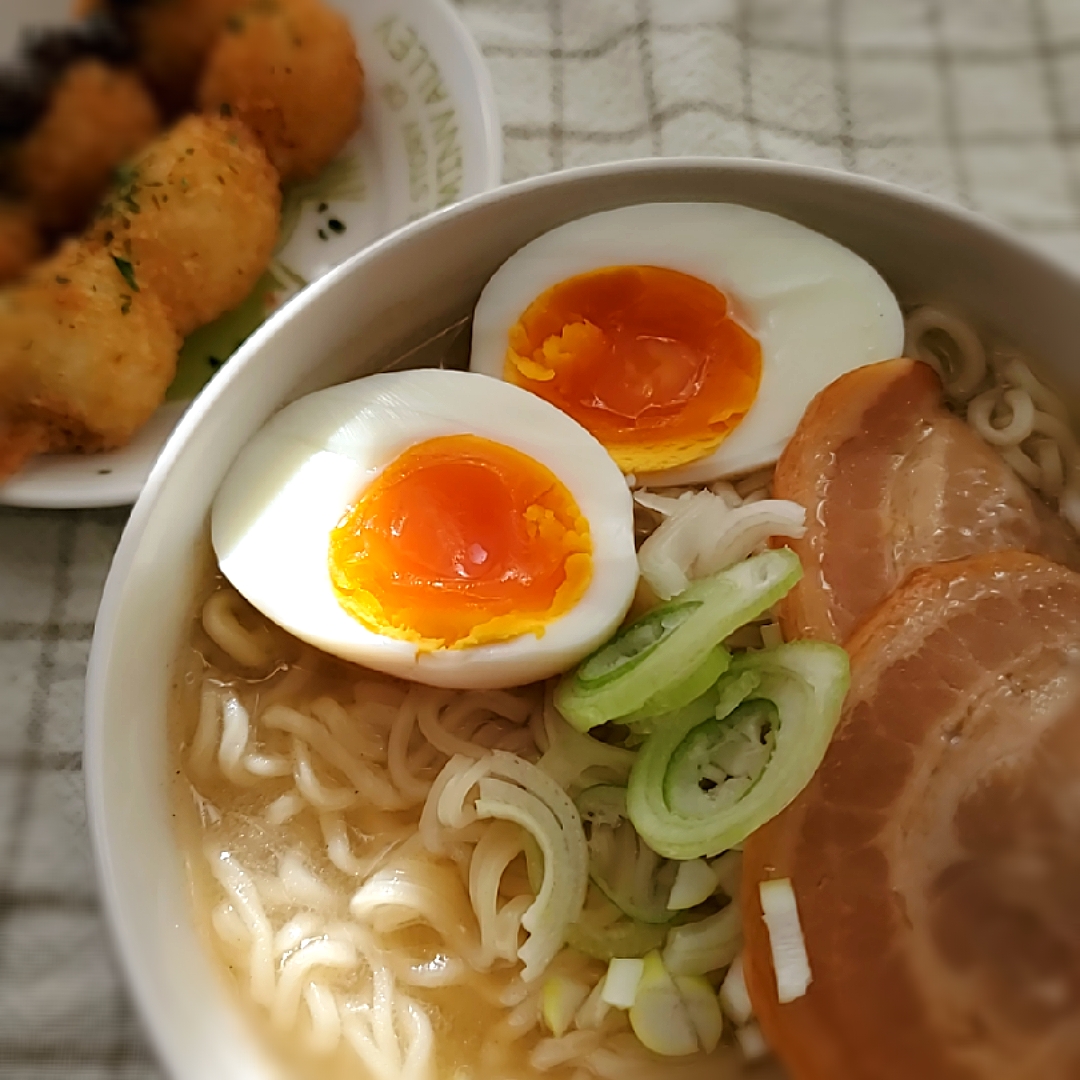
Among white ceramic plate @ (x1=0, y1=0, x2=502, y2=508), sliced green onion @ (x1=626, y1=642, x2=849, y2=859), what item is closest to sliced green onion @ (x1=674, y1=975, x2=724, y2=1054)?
sliced green onion @ (x1=626, y1=642, x2=849, y2=859)

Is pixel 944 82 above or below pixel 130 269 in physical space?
below

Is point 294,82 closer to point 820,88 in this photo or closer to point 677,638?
point 820,88

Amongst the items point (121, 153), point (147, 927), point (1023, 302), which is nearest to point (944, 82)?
point (1023, 302)

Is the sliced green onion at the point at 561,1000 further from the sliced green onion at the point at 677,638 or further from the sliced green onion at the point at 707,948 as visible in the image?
the sliced green onion at the point at 677,638

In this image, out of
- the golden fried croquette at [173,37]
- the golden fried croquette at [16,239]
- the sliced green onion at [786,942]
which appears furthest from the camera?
the golden fried croquette at [173,37]

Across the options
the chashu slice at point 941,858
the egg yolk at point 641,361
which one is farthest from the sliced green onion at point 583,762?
the egg yolk at point 641,361

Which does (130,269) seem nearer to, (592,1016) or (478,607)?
(478,607)

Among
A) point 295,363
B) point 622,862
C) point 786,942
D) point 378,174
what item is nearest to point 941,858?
point 786,942
